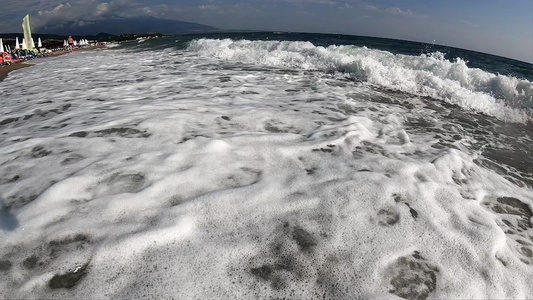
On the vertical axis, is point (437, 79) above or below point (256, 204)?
above

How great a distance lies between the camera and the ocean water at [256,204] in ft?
5.71

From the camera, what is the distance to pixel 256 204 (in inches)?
92.9

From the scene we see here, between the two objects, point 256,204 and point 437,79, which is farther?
point 437,79

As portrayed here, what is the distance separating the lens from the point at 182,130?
12.4 feet

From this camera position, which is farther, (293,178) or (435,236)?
(293,178)

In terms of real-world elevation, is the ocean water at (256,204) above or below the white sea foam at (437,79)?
below

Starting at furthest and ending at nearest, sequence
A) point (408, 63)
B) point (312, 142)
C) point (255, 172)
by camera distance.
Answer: point (408, 63)
point (312, 142)
point (255, 172)

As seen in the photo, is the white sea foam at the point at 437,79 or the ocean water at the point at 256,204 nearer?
the ocean water at the point at 256,204

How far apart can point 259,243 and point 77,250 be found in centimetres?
115

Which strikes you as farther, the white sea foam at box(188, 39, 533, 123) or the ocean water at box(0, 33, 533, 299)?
the white sea foam at box(188, 39, 533, 123)

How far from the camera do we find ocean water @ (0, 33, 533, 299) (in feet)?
5.71

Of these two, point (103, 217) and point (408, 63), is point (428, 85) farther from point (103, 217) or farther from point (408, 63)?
point (103, 217)

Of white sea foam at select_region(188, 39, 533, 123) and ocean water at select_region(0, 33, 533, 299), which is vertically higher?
white sea foam at select_region(188, 39, 533, 123)

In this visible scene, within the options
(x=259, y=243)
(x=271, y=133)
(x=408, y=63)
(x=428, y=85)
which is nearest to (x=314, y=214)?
(x=259, y=243)
